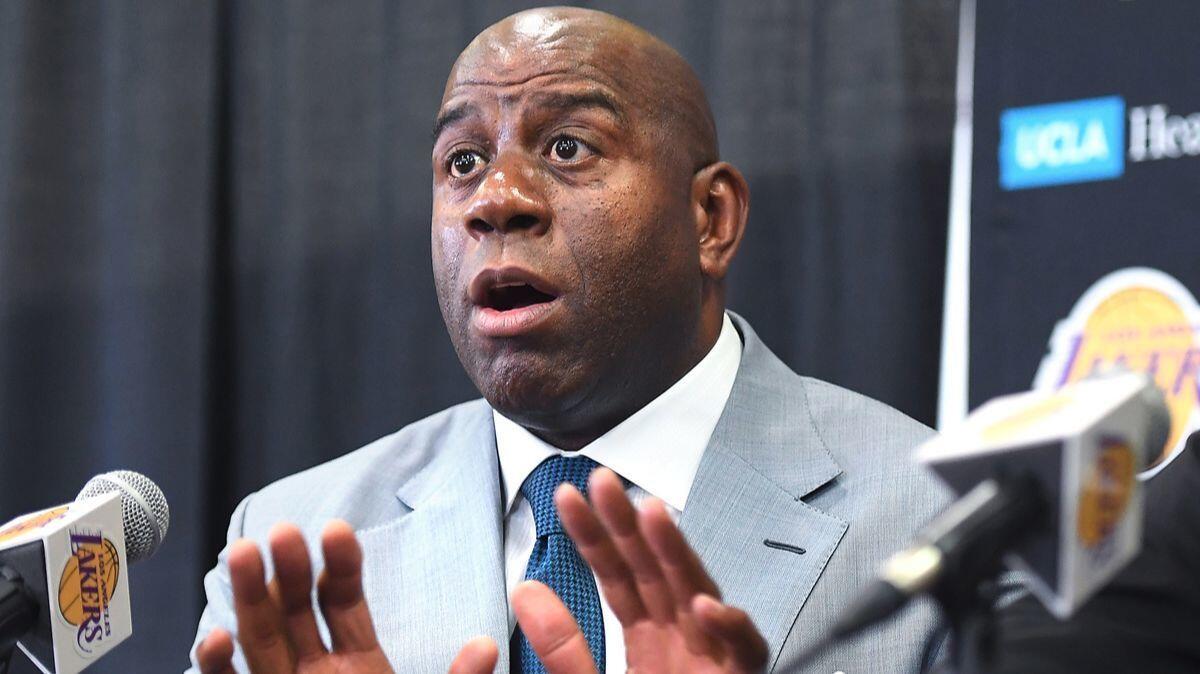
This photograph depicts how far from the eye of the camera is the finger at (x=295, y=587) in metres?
1.28

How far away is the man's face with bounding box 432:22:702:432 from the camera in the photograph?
1840mm

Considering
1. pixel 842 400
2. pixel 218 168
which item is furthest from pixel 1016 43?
pixel 218 168

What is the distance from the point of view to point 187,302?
285 cm

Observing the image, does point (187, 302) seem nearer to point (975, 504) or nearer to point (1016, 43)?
point (1016, 43)

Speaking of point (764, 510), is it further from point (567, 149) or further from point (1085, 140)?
point (1085, 140)

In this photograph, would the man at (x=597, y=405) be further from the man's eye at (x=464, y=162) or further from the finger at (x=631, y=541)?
the finger at (x=631, y=541)

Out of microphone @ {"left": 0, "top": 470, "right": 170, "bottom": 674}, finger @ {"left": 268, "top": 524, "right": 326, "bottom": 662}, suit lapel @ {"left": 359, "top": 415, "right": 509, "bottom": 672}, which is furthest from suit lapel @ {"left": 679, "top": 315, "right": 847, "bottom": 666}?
microphone @ {"left": 0, "top": 470, "right": 170, "bottom": 674}

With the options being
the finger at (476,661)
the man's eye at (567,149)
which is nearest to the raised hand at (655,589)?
the finger at (476,661)

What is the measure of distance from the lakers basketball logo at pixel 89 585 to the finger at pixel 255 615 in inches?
5.1

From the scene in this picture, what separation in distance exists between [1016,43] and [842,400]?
0.60 m

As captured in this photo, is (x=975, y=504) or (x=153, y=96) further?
(x=153, y=96)

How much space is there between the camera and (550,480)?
1934mm

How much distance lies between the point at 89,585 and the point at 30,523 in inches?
3.3

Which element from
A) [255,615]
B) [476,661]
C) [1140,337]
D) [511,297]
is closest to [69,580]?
[255,615]
